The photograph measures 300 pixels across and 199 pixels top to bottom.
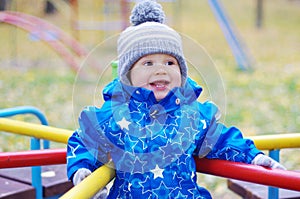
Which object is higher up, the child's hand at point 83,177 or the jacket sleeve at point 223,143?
the jacket sleeve at point 223,143

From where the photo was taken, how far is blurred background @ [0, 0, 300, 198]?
2336mm

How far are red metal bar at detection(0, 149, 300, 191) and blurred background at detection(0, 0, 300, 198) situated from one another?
191 millimetres

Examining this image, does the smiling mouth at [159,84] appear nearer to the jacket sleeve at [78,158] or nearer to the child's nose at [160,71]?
the child's nose at [160,71]

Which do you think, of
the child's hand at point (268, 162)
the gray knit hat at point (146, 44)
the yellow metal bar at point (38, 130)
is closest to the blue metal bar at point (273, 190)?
the child's hand at point (268, 162)

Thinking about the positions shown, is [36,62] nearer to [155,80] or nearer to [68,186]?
[68,186]

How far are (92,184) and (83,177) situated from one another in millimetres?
128

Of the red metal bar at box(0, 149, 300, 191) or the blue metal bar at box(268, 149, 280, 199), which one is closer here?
the red metal bar at box(0, 149, 300, 191)

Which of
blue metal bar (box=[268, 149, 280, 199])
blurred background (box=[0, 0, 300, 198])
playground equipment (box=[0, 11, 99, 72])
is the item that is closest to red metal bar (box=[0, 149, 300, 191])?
blurred background (box=[0, 0, 300, 198])

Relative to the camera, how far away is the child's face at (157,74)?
206 cm

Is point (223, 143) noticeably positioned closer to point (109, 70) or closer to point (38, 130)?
point (109, 70)

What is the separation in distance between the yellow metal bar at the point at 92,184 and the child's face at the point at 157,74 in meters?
0.30

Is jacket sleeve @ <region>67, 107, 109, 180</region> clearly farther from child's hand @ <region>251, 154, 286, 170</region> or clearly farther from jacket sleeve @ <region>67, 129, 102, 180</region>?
child's hand @ <region>251, 154, 286, 170</region>

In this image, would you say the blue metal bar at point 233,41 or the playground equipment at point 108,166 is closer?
the playground equipment at point 108,166

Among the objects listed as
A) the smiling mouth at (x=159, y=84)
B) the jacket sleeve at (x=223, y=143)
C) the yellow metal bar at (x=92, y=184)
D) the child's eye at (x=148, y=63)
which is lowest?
the yellow metal bar at (x=92, y=184)
